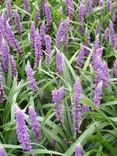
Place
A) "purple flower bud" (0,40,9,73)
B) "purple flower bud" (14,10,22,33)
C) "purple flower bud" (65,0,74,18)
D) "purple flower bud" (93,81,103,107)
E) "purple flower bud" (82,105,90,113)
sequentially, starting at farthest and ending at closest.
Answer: "purple flower bud" (65,0,74,18) → "purple flower bud" (14,10,22,33) → "purple flower bud" (0,40,9,73) → "purple flower bud" (82,105,90,113) → "purple flower bud" (93,81,103,107)

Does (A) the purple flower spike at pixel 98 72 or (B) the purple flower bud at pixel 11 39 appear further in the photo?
(B) the purple flower bud at pixel 11 39

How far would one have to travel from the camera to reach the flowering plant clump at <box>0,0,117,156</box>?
3.98 meters

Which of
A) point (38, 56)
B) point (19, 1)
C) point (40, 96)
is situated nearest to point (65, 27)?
point (38, 56)

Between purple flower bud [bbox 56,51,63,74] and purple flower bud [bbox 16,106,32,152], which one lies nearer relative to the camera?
purple flower bud [bbox 16,106,32,152]

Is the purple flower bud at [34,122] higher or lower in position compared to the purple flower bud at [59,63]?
lower

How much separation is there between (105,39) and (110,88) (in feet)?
5.35

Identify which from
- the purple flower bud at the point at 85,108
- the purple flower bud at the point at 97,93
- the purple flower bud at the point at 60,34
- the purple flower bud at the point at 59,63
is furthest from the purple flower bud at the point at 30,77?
the purple flower bud at the point at 60,34

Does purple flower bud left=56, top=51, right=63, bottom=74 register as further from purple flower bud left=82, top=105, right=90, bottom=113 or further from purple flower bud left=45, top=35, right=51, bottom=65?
purple flower bud left=82, top=105, right=90, bottom=113

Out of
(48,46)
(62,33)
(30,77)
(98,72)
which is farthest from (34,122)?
(62,33)

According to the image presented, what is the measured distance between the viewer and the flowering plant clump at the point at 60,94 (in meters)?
3.98

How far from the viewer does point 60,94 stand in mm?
3889

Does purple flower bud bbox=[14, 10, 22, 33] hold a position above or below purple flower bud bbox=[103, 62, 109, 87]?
above

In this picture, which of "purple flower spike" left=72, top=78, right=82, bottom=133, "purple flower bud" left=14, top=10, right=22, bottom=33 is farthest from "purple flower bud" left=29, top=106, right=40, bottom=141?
"purple flower bud" left=14, top=10, right=22, bottom=33

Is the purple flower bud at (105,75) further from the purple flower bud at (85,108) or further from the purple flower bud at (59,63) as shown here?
the purple flower bud at (59,63)
